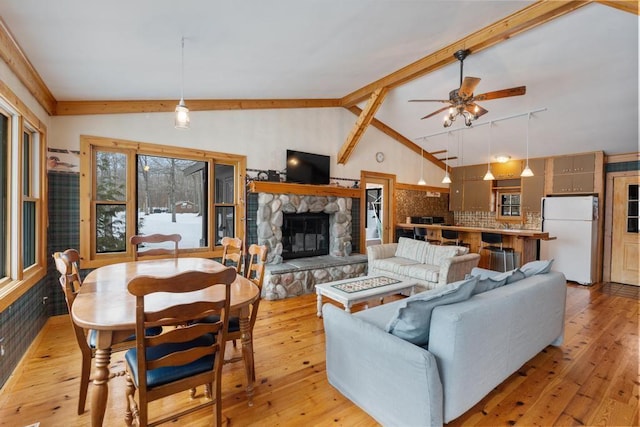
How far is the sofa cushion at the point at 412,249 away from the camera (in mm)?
4684

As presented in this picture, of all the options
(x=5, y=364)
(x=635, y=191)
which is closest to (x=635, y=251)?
(x=635, y=191)

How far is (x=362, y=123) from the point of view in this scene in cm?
496

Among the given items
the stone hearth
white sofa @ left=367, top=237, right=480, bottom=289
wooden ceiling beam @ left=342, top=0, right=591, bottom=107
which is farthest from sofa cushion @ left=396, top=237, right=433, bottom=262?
wooden ceiling beam @ left=342, top=0, right=591, bottom=107

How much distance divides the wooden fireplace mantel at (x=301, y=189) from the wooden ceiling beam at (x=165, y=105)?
119 cm

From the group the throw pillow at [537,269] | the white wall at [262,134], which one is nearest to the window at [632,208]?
the white wall at [262,134]

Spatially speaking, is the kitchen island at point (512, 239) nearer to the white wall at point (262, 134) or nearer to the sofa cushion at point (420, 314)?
the white wall at point (262, 134)

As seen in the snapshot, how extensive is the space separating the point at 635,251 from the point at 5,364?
27.6 ft

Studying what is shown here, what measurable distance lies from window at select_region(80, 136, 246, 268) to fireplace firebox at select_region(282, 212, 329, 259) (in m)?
0.80

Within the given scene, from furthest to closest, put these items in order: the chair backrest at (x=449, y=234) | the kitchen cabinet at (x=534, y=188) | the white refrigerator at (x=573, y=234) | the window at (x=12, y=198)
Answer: the kitchen cabinet at (x=534, y=188) → the chair backrest at (x=449, y=234) → the white refrigerator at (x=573, y=234) → the window at (x=12, y=198)

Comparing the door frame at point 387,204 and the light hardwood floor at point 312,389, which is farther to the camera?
the door frame at point 387,204

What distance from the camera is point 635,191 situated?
521 centimetres

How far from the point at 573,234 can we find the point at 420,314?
5.38 metres

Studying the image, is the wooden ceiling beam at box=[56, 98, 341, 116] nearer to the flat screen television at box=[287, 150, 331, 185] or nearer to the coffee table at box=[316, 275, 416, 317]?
the flat screen television at box=[287, 150, 331, 185]

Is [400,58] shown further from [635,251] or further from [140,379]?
[635,251]
